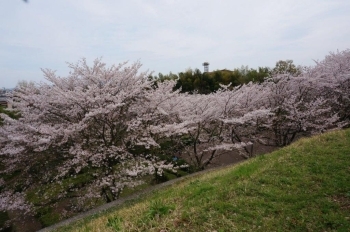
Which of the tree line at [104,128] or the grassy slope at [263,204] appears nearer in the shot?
the grassy slope at [263,204]

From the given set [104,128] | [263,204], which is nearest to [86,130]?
[104,128]

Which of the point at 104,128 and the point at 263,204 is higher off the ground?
the point at 104,128

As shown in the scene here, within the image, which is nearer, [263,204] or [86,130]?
[263,204]

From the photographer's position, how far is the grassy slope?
3656 mm

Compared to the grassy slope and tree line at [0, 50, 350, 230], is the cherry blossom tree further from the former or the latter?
the grassy slope

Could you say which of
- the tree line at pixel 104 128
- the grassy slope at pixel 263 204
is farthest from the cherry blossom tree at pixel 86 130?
the grassy slope at pixel 263 204

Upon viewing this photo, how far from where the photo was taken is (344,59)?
1502cm

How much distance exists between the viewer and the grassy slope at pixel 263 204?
3.66 m

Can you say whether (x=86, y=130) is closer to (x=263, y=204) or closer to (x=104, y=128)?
(x=104, y=128)

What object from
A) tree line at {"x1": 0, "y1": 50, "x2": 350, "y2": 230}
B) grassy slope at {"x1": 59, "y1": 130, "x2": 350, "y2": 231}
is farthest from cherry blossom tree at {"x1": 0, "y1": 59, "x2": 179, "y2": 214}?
grassy slope at {"x1": 59, "y1": 130, "x2": 350, "y2": 231}

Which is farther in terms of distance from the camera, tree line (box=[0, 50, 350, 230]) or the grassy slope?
tree line (box=[0, 50, 350, 230])

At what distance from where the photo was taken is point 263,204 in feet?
13.6

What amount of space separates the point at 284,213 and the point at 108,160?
253 inches

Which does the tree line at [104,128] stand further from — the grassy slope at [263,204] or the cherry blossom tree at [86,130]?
the grassy slope at [263,204]
